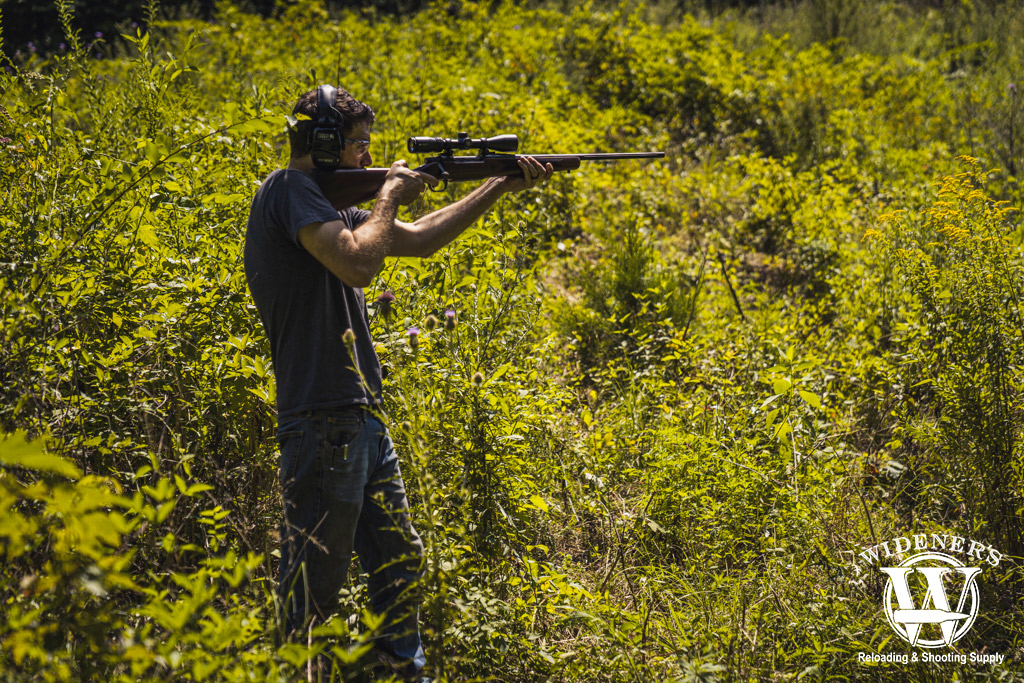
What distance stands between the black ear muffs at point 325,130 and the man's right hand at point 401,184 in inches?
8.3

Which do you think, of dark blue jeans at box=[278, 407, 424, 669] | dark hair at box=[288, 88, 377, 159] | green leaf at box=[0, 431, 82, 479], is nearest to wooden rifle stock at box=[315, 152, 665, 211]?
dark hair at box=[288, 88, 377, 159]

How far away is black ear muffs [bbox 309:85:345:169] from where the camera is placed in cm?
221

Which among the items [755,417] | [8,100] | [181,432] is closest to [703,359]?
[755,417]

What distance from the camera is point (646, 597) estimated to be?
2.71 m

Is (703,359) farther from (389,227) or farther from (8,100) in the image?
(8,100)

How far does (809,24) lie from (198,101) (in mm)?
10118

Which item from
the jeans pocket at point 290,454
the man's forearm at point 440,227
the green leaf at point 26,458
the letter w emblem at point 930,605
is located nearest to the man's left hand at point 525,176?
the man's forearm at point 440,227

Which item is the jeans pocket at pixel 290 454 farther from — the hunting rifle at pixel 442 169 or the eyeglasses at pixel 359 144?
the eyeglasses at pixel 359 144

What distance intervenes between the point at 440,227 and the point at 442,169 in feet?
1.40

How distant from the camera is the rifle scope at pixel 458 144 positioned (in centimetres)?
278

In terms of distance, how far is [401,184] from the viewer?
2402 millimetres

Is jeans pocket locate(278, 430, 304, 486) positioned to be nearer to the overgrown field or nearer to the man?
the man

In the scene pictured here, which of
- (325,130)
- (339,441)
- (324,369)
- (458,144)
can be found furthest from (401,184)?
(339,441)

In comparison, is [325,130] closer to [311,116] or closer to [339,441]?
[311,116]
